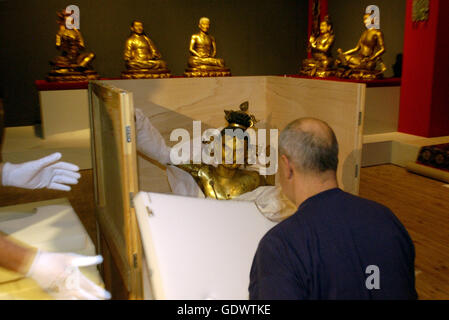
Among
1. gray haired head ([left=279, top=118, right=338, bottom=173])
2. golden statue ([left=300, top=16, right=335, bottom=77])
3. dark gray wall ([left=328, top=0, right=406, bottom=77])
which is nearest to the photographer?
gray haired head ([left=279, top=118, right=338, bottom=173])

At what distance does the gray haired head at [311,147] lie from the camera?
2.95 ft

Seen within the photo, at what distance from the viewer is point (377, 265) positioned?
0.82 metres

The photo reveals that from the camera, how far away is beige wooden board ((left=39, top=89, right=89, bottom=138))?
3.80 metres

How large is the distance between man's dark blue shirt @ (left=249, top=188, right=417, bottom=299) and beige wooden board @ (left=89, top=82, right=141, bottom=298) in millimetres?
449

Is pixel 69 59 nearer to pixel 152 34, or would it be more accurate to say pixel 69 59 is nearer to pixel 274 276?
pixel 152 34

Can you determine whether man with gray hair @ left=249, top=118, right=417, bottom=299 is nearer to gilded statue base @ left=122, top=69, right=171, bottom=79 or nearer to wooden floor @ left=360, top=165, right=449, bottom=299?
wooden floor @ left=360, top=165, right=449, bottom=299

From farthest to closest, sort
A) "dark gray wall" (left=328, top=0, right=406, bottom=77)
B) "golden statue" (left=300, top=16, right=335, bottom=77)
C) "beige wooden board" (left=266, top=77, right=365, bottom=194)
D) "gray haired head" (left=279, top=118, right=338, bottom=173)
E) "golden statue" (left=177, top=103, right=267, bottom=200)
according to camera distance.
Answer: "golden statue" (left=300, top=16, right=335, bottom=77) < "dark gray wall" (left=328, top=0, right=406, bottom=77) < "golden statue" (left=177, top=103, right=267, bottom=200) < "beige wooden board" (left=266, top=77, right=365, bottom=194) < "gray haired head" (left=279, top=118, right=338, bottom=173)

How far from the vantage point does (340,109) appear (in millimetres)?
1585

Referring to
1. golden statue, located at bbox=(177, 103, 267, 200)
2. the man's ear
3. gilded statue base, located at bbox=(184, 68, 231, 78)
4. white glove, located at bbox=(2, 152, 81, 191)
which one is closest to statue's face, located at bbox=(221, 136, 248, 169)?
golden statue, located at bbox=(177, 103, 267, 200)

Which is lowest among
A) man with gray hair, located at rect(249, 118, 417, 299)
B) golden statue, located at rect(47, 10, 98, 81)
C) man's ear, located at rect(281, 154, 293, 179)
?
man with gray hair, located at rect(249, 118, 417, 299)

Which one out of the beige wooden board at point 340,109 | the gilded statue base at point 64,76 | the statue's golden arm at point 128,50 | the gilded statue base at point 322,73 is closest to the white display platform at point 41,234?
the beige wooden board at point 340,109

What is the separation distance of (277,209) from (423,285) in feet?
2.41

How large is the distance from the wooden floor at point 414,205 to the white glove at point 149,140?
722mm
